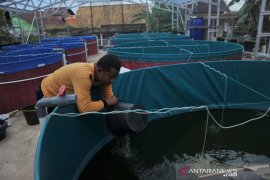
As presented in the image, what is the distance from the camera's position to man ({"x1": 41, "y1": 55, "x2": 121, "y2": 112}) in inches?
98.5

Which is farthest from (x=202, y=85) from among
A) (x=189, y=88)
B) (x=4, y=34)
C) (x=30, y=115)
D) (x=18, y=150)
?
(x=4, y=34)

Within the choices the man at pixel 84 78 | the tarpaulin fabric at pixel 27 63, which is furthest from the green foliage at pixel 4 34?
the man at pixel 84 78

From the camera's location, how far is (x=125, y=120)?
2934 mm

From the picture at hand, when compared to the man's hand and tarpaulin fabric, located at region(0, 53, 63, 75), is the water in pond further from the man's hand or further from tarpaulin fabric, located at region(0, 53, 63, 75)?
tarpaulin fabric, located at region(0, 53, 63, 75)

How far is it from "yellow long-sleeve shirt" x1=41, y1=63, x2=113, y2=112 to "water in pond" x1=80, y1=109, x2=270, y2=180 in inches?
43.7

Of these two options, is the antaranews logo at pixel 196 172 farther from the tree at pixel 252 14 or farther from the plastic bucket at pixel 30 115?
the tree at pixel 252 14

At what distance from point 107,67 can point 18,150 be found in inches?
93.6

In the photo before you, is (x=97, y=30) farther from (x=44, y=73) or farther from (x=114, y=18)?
(x=44, y=73)

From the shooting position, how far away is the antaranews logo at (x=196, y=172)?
302cm

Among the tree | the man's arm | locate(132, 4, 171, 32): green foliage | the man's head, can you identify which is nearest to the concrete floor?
the man's arm

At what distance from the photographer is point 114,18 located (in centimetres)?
2597

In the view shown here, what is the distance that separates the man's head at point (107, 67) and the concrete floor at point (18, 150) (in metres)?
1.68

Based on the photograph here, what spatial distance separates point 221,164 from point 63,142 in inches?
83.4

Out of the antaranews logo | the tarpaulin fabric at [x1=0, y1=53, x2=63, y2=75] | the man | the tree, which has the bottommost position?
the antaranews logo
